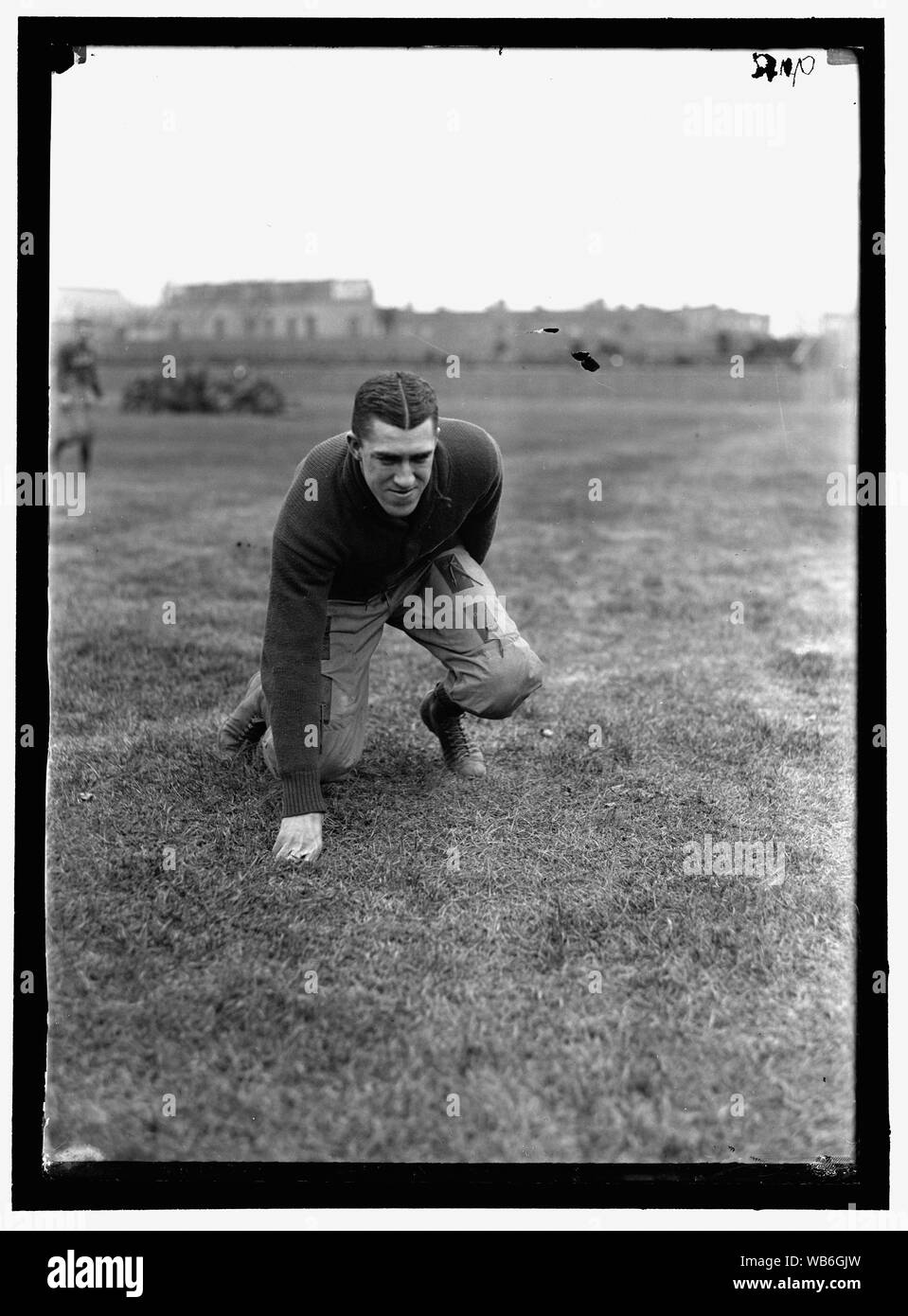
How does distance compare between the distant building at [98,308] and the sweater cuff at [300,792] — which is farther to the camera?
the distant building at [98,308]

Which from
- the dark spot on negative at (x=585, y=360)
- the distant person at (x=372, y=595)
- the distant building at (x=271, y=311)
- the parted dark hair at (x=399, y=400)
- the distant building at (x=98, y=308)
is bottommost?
the distant person at (x=372, y=595)

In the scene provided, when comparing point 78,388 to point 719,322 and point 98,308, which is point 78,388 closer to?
point 98,308

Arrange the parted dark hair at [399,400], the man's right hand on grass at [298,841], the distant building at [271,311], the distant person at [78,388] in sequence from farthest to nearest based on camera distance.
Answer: the distant building at [271,311]
the distant person at [78,388]
the man's right hand on grass at [298,841]
the parted dark hair at [399,400]

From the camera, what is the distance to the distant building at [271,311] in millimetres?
7219

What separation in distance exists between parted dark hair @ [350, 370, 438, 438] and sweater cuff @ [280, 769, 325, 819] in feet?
3.25

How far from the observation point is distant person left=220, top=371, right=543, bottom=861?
337cm

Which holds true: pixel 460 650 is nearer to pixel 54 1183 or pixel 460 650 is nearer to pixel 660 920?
pixel 660 920

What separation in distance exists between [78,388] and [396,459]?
545 cm

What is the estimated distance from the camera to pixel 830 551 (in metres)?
7.07

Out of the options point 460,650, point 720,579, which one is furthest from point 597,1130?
point 720,579

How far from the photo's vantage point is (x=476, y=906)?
3.34 metres

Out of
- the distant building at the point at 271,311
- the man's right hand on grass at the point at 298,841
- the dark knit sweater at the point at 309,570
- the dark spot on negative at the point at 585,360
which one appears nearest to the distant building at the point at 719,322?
the distant building at the point at 271,311

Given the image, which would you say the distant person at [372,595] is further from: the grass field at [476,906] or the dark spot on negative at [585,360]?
the dark spot on negative at [585,360]

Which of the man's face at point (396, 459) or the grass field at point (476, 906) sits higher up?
the man's face at point (396, 459)
